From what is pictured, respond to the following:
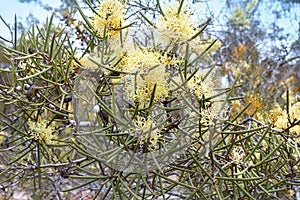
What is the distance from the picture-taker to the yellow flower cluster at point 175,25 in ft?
1.08

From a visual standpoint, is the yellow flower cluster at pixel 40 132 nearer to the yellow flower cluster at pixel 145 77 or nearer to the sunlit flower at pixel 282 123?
the yellow flower cluster at pixel 145 77

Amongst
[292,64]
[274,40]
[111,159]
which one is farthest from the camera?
[292,64]

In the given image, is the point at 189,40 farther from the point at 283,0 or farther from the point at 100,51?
the point at 283,0

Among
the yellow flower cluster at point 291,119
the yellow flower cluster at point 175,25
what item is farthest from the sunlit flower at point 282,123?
the yellow flower cluster at point 175,25

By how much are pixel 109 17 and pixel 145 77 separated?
0.27 feet

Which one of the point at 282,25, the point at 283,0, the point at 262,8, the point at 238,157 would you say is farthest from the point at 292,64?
the point at 238,157

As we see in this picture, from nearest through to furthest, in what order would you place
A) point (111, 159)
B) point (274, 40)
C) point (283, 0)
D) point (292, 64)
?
point (111, 159) → point (274, 40) → point (292, 64) → point (283, 0)

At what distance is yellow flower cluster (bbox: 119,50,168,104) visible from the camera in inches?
12.5

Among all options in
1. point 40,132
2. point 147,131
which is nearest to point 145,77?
point 147,131

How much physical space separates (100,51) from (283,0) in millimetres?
2772

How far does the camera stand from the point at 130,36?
0.38 meters

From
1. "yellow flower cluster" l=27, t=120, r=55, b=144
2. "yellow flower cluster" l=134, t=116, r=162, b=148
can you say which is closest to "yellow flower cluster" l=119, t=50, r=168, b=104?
"yellow flower cluster" l=134, t=116, r=162, b=148

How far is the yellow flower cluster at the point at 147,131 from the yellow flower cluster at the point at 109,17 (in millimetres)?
96

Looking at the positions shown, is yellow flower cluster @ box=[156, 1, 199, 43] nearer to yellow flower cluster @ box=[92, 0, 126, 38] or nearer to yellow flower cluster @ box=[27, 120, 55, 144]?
yellow flower cluster @ box=[92, 0, 126, 38]
